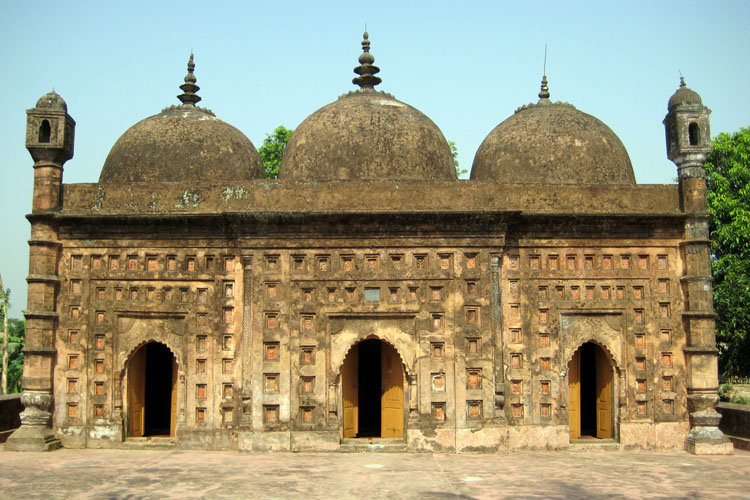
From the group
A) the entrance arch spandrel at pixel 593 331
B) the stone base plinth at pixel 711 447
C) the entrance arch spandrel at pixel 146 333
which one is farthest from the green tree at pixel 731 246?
the entrance arch spandrel at pixel 146 333

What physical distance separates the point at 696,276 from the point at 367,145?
640 centimetres

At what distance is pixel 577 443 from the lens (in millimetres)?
12359

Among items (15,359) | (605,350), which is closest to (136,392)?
(605,350)

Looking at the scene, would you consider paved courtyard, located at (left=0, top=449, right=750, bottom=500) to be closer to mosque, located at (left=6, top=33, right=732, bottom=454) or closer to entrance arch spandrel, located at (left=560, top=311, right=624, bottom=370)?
mosque, located at (left=6, top=33, right=732, bottom=454)

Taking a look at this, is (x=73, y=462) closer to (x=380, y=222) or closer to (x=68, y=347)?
(x=68, y=347)

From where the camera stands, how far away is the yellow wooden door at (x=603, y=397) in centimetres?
1266

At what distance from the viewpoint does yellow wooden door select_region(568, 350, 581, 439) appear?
42.2 feet

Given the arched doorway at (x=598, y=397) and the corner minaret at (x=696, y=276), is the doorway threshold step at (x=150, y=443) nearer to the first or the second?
the arched doorway at (x=598, y=397)

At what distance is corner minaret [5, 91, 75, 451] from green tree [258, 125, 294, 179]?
1194 cm

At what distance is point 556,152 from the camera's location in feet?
45.7

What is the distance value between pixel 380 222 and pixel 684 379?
6.03m

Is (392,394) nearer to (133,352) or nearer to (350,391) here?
(350,391)

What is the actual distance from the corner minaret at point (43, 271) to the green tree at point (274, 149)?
1194 cm

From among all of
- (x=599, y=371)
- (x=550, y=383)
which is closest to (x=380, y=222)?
(x=550, y=383)
